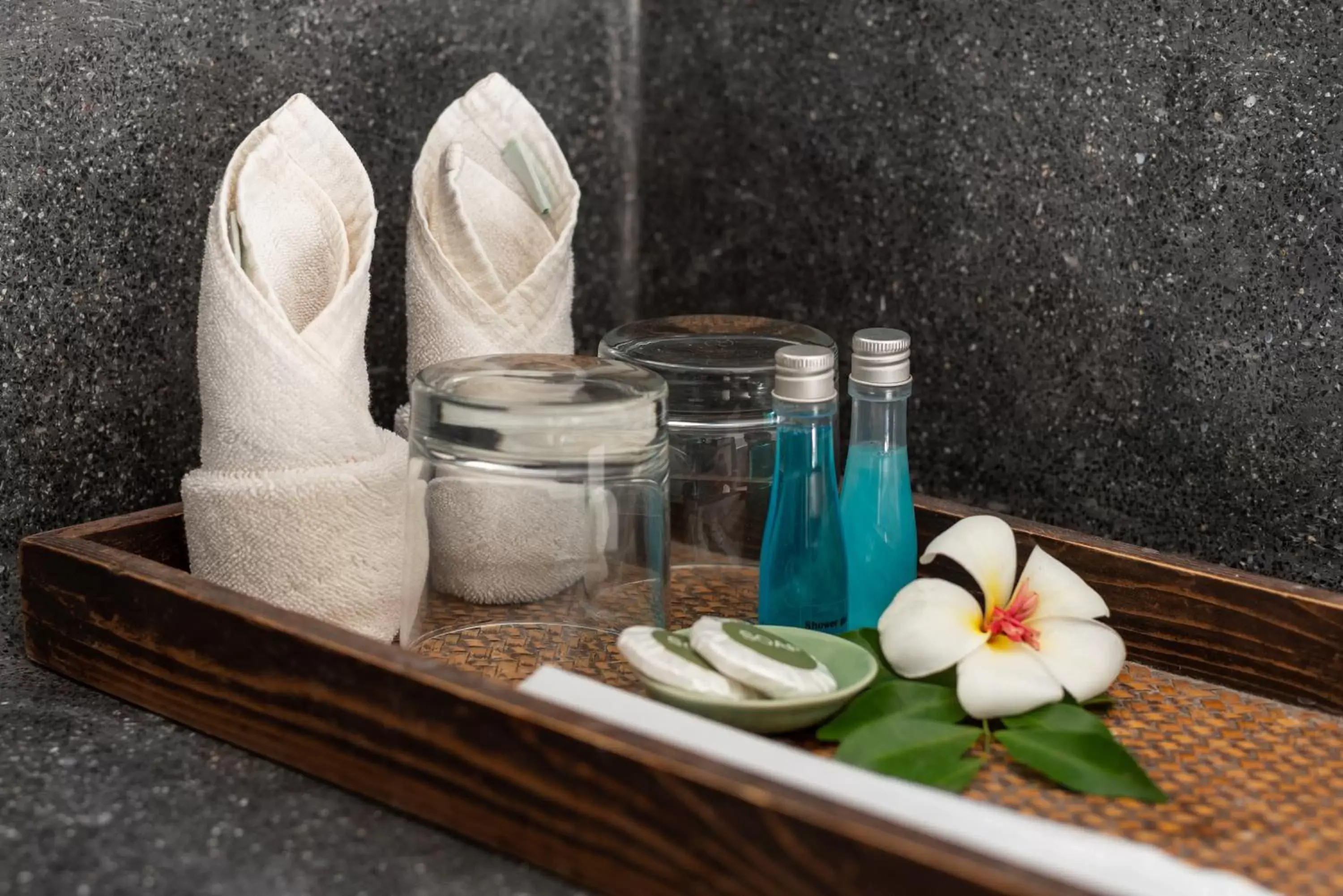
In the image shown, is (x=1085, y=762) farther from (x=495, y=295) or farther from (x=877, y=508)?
(x=495, y=295)

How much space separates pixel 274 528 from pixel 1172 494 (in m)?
0.51

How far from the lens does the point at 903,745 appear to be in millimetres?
554

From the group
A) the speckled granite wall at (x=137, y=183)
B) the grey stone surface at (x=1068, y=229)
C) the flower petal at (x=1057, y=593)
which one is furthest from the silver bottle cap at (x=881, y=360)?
the speckled granite wall at (x=137, y=183)

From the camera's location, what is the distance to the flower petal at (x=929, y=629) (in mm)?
613

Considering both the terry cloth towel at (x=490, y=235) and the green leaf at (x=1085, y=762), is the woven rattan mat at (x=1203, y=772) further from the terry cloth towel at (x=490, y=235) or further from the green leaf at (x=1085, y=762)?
the terry cloth towel at (x=490, y=235)

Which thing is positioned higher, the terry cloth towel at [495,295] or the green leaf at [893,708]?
the terry cloth towel at [495,295]

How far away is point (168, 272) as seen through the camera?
0.79m

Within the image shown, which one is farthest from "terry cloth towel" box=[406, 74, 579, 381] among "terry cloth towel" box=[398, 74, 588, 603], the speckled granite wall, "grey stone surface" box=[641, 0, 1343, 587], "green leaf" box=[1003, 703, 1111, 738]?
"green leaf" box=[1003, 703, 1111, 738]

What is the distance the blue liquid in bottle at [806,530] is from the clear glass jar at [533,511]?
0.19ft

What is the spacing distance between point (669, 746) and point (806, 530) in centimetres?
20

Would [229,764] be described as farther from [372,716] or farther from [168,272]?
[168,272]

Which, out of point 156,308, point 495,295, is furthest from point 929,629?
point 156,308

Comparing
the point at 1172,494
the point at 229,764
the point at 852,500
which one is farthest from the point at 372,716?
the point at 1172,494

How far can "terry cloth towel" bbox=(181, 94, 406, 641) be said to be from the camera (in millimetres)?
661
